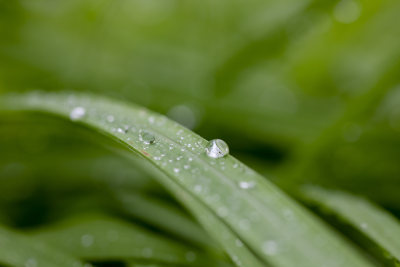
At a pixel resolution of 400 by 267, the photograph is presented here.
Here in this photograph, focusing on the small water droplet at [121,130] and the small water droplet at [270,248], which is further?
the small water droplet at [121,130]

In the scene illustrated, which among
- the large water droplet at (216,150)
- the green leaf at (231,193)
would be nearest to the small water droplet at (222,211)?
the green leaf at (231,193)

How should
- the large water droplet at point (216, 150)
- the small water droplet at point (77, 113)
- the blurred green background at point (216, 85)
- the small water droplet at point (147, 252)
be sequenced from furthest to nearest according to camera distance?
1. the blurred green background at point (216, 85)
2. the small water droplet at point (147, 252)
3. the small water droplet at point (77, 113)
4. the large water droplet at point (216, 150)

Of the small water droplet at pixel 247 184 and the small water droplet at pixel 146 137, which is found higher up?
the small water droplet at pixel 146 137

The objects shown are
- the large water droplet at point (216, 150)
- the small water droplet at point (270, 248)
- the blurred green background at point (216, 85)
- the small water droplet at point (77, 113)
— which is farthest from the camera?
the blurred green background at point (216, 85)

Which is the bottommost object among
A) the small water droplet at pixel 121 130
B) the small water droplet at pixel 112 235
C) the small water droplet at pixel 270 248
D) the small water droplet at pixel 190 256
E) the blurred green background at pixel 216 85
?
the small water droplet at pixel 270 248

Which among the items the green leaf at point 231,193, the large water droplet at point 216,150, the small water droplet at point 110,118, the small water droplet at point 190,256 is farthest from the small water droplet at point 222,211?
the small water droplet at point 190,256

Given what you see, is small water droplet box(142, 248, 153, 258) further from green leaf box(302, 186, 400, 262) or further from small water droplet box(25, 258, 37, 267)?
green leaf box(302, 186, 400, 262)

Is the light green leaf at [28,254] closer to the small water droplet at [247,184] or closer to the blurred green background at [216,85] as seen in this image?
the blurred green background at [216,85]

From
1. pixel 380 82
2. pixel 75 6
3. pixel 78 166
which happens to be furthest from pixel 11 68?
pixel 380 82
